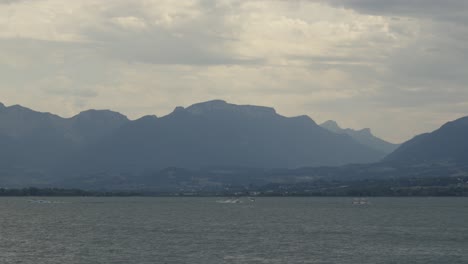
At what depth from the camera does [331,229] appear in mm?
187125

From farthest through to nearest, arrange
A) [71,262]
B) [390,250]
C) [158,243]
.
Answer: [158,243] < [390,250] < [71,262]

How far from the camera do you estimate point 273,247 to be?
463ft

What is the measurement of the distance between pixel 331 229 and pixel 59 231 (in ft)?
198

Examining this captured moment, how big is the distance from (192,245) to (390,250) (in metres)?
34.0

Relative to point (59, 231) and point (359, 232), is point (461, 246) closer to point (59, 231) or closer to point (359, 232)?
point (359, 232)

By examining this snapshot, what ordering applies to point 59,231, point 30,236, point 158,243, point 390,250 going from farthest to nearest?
point 59,231, point 30,236, point 158,243, point 390,250

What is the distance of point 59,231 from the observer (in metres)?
181

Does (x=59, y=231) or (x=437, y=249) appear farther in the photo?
(x=59, y=231)

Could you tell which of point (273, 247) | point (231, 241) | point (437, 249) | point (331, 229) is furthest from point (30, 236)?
point (437, 249)

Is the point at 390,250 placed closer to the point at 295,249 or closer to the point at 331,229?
the point at 295,249

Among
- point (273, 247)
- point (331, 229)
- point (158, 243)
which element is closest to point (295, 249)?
point (273, 247)

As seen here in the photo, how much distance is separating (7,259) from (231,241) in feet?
146

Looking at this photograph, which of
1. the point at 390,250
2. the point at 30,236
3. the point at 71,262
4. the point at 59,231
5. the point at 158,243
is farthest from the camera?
the point at 59,231

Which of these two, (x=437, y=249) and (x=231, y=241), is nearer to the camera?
(x=437, y=249)
